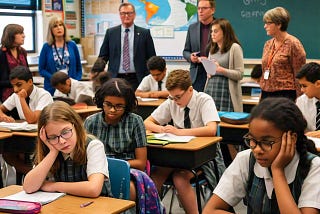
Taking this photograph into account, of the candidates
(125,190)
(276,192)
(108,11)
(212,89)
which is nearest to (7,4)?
(108,11)

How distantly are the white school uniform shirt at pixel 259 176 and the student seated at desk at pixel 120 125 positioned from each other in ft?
3.90

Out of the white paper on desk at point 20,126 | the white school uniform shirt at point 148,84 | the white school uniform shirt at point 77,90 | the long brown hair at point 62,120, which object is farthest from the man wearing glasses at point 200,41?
the long brown hair at point 62,120

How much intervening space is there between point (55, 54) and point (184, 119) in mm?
2671

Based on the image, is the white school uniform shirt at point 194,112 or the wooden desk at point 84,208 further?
the white school uniform shirt at point 194,112

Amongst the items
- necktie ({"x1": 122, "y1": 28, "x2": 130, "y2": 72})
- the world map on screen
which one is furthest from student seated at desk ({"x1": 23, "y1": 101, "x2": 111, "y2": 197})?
the world map on screen

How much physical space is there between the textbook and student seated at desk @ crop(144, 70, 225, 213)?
8 centimetres

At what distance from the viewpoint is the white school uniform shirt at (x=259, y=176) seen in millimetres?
1849

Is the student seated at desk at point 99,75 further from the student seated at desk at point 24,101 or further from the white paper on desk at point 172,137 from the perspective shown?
the white paper on desk at point 172,137

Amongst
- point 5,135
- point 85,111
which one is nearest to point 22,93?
point 5,135

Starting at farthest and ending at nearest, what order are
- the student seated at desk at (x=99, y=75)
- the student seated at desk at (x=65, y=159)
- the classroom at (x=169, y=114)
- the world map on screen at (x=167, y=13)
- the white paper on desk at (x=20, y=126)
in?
1. the world map on screen at (x=167, y=13)
2. the student seated at desk at (x=99, y=75)
3. the white paper on desk at (x=20, y=126)
4. the student seated at desk at (x=65, y=159)
5. the classroom at (x=169, y=114)

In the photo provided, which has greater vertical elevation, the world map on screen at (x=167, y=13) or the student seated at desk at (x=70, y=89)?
the world map on screen at (x=167, y=13)

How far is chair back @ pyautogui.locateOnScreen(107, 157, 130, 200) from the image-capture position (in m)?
2.63

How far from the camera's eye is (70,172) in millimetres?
2471

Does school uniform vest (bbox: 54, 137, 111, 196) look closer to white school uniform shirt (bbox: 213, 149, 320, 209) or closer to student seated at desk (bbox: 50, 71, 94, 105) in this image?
white school uniform shirt (bbox: 213, 149, 320, 209)
